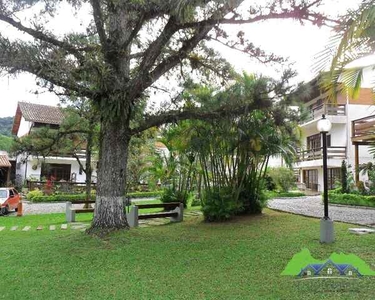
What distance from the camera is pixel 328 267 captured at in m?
5.31

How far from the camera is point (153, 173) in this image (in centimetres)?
1702

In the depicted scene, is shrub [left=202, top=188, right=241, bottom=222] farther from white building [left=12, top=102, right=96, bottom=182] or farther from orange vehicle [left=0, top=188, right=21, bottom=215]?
white building [left=12, top=102, right=96, bottom=182]

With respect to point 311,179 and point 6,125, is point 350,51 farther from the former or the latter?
point 6,125

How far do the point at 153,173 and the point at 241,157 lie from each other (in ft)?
22.6

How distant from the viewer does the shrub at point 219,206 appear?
10578 mm

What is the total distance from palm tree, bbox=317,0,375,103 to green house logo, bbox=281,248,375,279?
2.76 m

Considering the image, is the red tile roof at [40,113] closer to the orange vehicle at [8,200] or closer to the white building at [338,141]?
the orange vehicle at [8,200]

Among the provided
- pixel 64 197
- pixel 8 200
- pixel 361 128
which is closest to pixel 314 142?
pixel 361 128

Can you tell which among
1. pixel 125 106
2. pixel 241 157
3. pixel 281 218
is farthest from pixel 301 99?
pixel 125 106

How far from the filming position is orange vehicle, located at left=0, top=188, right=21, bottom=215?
1770cm

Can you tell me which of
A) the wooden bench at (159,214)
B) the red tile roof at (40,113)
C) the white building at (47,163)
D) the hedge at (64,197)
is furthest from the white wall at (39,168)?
the wooden bench at (159,214)

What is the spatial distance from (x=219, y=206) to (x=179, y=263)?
432 cm

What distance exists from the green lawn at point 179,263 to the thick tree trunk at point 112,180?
48cm

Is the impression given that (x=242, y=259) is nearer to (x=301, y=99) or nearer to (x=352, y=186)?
(x=301, y=99)
